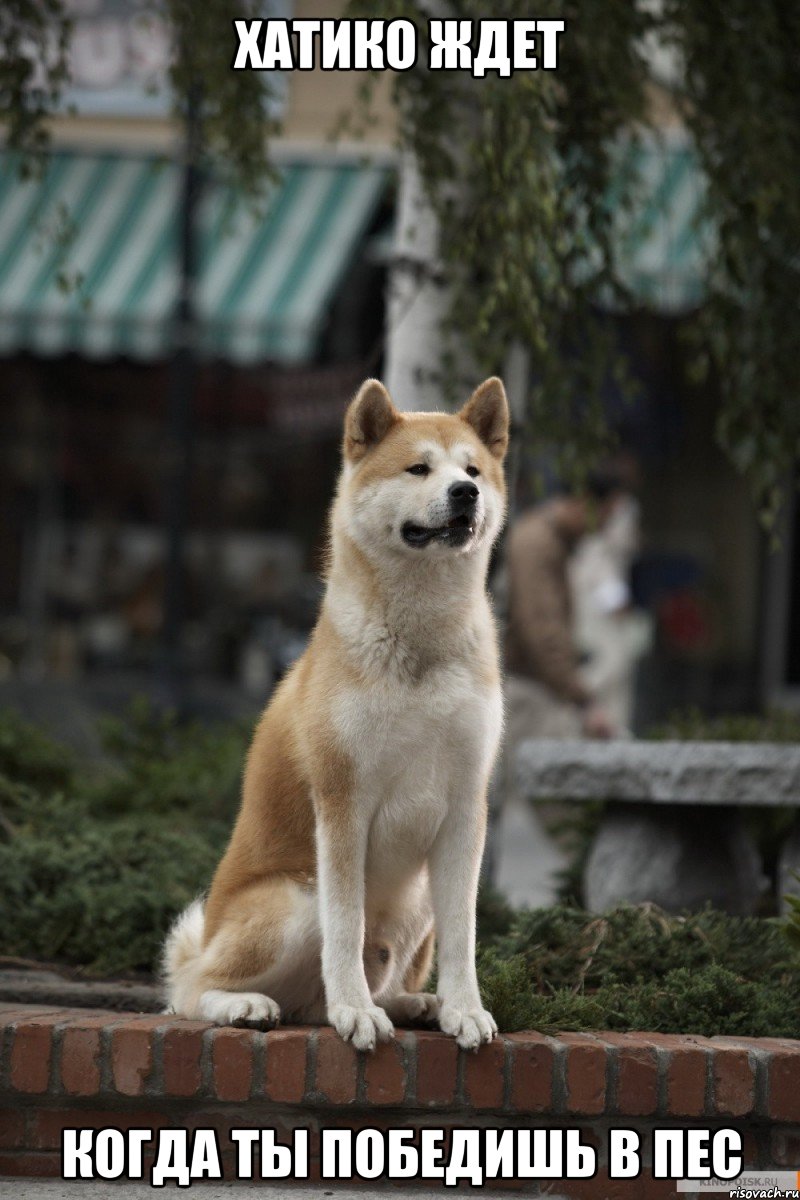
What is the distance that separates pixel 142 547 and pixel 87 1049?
394 inches

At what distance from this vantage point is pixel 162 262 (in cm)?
1203

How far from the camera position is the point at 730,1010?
3.85m

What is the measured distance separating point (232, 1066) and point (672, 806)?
8.41 ft

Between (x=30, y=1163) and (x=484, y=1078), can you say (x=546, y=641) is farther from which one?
(x=30, y=1163)

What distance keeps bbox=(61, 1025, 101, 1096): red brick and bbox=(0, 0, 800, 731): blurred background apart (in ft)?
27.6

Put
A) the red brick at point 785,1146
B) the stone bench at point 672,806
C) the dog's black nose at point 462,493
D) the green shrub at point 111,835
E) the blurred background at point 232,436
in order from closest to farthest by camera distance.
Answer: the dog's black nose at point 462,493 → the red brick at point 785,1146 → the green shrub at point 111,835 → the stone bench at point 672,806 → the blurred background at point 232,436

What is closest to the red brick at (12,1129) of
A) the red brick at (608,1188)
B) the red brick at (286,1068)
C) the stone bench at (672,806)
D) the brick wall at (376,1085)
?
the brick wall at (376,1085)

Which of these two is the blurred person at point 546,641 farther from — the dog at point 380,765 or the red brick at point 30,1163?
the red brick at point 30,1163

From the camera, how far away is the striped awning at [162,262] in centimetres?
1155

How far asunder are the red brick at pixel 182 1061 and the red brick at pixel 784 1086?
127 cm

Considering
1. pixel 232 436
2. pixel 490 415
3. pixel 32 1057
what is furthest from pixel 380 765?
pixel 232 436

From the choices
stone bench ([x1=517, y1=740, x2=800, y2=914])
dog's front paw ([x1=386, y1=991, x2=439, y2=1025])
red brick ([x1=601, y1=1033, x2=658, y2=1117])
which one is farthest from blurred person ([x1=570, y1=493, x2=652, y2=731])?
red brick ([x1=601, y1=1033, x2=658, y2=1117])

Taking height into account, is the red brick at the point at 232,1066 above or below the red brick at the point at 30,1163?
above

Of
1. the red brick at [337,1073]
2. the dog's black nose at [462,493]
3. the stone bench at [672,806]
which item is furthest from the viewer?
Answer: the stone bench at [672,806]
